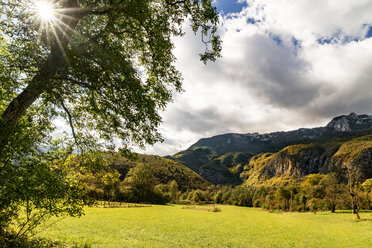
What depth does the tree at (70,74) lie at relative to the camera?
660cm

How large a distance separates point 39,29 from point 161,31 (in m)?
5.17

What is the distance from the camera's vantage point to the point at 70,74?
278 inches

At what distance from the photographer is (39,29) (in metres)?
7.02

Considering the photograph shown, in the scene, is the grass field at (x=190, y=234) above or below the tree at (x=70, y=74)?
below

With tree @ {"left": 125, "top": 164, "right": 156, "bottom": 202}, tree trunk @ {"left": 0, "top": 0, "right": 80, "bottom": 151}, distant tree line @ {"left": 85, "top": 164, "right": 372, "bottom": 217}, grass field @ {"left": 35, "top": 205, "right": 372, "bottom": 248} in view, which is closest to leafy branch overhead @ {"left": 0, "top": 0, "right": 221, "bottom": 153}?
tree trunk @ {"left": 0, "top": 0, "right": 80, "bottom": 151}

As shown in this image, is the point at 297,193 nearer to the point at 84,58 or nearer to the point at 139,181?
the point at 139,181

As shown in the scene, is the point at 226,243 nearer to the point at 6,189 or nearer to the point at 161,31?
the point at 6,189

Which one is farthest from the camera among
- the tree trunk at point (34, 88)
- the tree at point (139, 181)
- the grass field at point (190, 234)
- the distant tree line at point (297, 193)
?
the tree at point (139, 181)

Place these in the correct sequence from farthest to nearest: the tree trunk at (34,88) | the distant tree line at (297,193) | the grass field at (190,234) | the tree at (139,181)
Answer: the tree at (139,181)
the distant tree line at (297,193)
the grass field at (190,234)
the tree trunk at (34,88)

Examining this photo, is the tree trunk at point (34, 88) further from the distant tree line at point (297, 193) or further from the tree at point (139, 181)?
the tree at point (139, 181)

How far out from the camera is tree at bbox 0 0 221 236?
6598 millimetres

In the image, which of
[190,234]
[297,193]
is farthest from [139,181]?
[297,193]

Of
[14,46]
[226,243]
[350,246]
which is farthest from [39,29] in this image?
[350,246]

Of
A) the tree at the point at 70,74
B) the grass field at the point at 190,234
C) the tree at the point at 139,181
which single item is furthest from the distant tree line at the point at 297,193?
the tree at the point at 70,74
